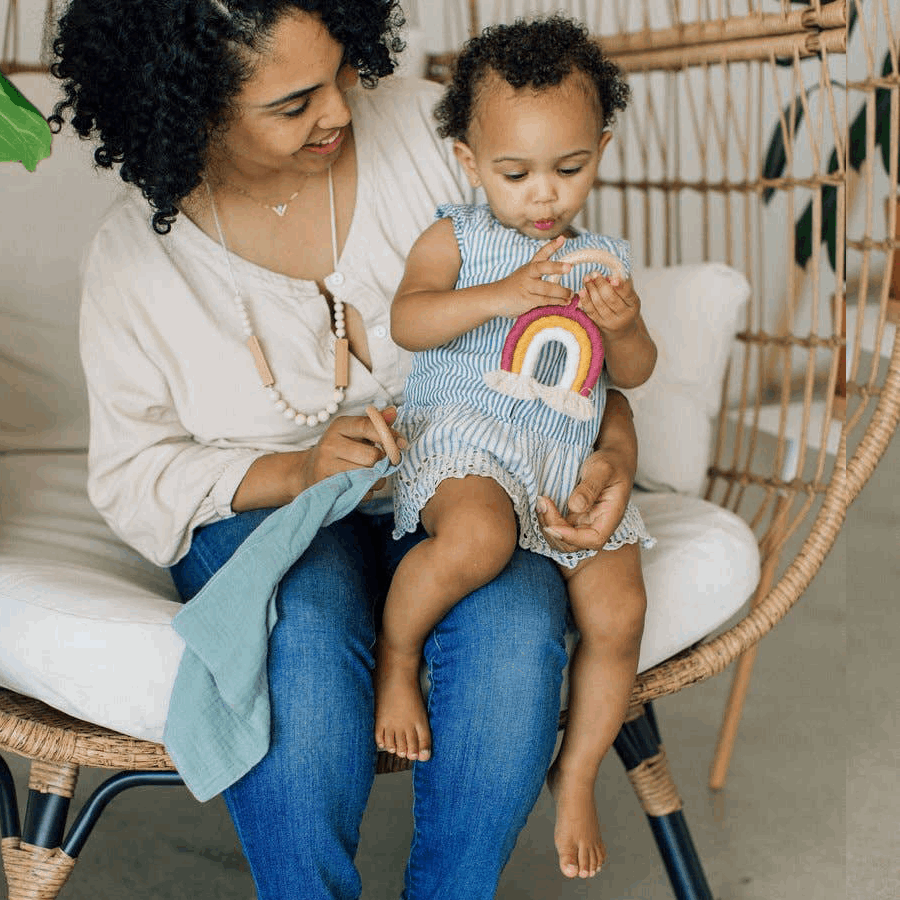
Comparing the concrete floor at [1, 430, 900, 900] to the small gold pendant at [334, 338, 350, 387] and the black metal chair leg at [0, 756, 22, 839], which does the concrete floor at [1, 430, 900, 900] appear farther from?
the small gold pendant at [334, 338, 350, 387]

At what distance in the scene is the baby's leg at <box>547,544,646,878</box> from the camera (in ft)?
4.01

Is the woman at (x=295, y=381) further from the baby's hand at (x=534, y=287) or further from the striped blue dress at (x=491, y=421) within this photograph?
the baby's hand at (x=534, y=287)

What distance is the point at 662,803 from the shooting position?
145 centimetres

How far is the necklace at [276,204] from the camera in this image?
4.80 ft

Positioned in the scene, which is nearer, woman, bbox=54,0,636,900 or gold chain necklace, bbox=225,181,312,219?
woman, bbox=54,0,636,900

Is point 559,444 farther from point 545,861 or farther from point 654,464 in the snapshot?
point 545,861

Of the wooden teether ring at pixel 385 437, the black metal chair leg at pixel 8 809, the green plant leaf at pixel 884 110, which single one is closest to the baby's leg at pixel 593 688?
the wooden teether ring at pixel 385 437

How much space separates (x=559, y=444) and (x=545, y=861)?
2.16 feet

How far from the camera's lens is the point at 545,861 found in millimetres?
1691

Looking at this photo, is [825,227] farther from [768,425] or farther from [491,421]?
[491,421]

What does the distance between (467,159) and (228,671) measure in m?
0.61

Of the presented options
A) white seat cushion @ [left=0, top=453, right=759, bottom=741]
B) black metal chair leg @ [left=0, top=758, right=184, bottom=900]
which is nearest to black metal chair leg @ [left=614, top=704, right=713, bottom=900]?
white seat cushion @ [left=0, top=453, right=759, bottom=741]

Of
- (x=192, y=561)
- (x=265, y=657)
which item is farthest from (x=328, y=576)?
(x=192, y=561)

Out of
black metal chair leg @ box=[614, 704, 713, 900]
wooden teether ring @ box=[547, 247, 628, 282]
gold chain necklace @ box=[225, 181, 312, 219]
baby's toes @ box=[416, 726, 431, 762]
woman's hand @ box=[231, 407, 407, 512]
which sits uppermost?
gold chain necklace @ box=[225, 181, 312, 219]
